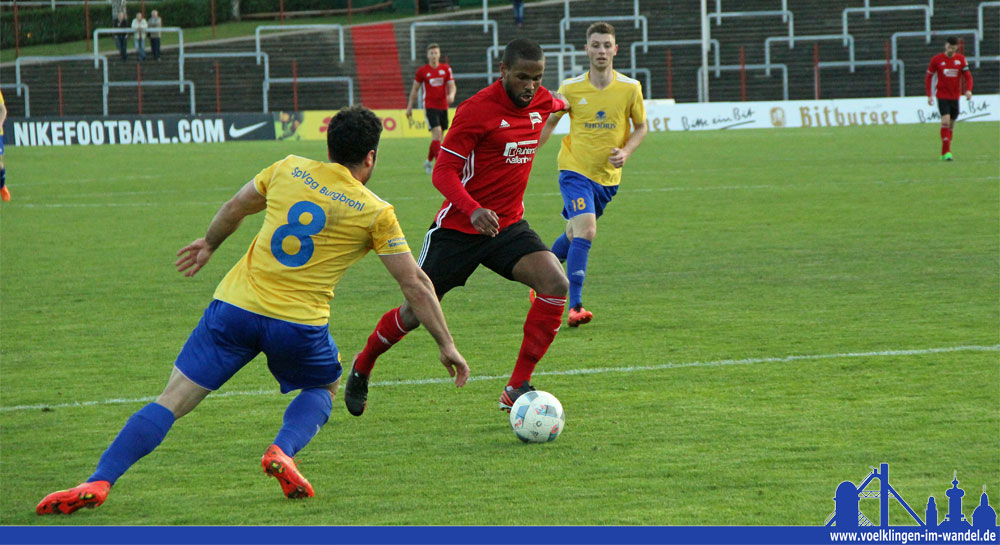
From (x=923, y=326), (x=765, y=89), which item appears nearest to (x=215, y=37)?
(x=765, y=89)

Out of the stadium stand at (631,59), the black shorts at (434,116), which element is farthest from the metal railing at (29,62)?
the black shorts at (434,116)

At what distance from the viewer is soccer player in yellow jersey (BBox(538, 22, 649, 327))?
8.59m

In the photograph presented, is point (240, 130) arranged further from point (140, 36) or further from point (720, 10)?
point (720, 10)

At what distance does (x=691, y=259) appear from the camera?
1126 cm

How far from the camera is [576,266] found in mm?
8523

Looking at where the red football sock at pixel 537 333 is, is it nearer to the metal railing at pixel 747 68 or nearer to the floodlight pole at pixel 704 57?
the floodlight pole at pixel 704 57

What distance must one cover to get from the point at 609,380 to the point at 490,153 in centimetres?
144

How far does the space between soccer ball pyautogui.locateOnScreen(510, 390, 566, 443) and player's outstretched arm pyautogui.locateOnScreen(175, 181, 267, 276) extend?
152cm

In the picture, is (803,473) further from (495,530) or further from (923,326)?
(923,326)

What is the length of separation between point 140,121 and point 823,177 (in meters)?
20.4

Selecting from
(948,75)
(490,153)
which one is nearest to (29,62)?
(948,75)

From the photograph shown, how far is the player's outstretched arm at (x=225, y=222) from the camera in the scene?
482 cm

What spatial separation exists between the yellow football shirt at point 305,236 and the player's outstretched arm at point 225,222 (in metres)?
0.11

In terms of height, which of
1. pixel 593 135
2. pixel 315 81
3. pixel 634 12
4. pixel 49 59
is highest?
pixel 634 12
